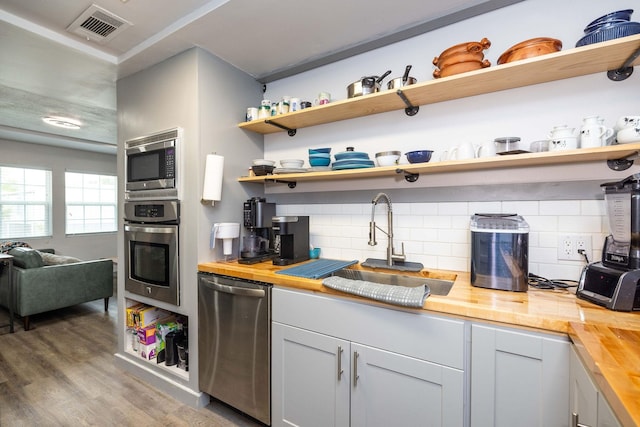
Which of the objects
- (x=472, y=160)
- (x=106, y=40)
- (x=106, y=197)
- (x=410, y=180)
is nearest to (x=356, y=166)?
(x=410, y=180)

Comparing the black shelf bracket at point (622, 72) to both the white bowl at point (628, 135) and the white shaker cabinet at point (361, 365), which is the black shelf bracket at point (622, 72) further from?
the white shaker cabinet at point (361, 365)

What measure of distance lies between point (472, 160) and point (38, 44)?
2.78m

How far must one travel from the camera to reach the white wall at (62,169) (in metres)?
4.98

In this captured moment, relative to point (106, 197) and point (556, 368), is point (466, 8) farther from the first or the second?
point (106, 197)

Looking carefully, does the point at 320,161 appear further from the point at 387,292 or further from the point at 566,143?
the point at 566,143

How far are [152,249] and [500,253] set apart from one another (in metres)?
2.19

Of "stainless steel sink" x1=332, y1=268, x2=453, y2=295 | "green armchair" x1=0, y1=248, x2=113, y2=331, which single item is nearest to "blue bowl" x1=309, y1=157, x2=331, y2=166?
"stainless steel sink" x1=332, y1=268, x2=453, y2=295

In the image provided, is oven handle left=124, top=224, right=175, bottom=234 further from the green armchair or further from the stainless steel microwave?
the green armchair

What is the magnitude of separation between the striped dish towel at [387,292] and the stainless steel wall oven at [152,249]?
3.93 feet

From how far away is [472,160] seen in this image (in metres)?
1.37

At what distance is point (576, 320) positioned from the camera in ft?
3.07

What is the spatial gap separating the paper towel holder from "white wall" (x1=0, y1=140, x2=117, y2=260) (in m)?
5.40

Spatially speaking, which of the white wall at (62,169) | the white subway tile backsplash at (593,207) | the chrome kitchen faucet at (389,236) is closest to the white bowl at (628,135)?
the white subway tile backsplash at (593,207)

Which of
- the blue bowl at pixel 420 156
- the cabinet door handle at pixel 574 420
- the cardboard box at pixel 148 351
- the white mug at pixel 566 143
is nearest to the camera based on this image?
the cabinet door handle at pixel 574 420
